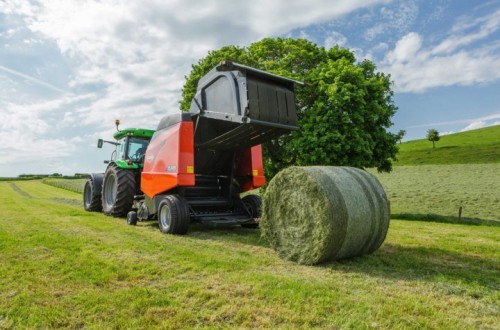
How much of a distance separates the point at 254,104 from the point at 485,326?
198 inches

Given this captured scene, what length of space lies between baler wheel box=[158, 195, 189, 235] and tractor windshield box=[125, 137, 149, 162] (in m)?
3.84

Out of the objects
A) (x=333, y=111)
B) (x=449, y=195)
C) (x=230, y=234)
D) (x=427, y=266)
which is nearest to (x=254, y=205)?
(x=230, y=234)

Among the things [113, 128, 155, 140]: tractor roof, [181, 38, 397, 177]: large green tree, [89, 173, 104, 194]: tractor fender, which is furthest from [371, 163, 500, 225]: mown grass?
[89, 173, 104, 194]: tractor fender

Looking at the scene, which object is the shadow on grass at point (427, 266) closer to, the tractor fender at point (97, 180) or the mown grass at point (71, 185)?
the tractor fender at point (97, 180)

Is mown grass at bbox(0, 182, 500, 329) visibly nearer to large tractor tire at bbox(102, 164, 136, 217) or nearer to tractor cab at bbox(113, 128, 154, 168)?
large tractor tire at bbox(102, 164, 136, 217)

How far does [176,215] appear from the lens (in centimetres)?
858

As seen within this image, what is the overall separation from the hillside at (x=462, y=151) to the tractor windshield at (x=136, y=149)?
4664 cm

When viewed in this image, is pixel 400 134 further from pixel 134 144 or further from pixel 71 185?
pixel 71 185

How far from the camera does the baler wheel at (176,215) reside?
28.2 feet

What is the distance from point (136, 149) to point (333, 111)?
9.17 meters

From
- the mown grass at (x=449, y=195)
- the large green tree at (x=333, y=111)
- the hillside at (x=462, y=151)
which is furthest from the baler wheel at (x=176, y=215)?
the hillside at (x=462, y=151)

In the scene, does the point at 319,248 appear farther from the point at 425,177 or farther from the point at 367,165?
the point at 425,177

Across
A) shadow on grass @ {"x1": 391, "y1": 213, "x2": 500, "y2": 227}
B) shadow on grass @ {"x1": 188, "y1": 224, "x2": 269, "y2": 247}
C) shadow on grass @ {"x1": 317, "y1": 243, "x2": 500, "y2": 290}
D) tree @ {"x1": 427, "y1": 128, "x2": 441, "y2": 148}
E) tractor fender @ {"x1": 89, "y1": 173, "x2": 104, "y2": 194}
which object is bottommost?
shadow on grass @ {"x1": 391, "y1": 213, "x2": 500, "y2": 227}

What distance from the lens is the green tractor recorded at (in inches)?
446
